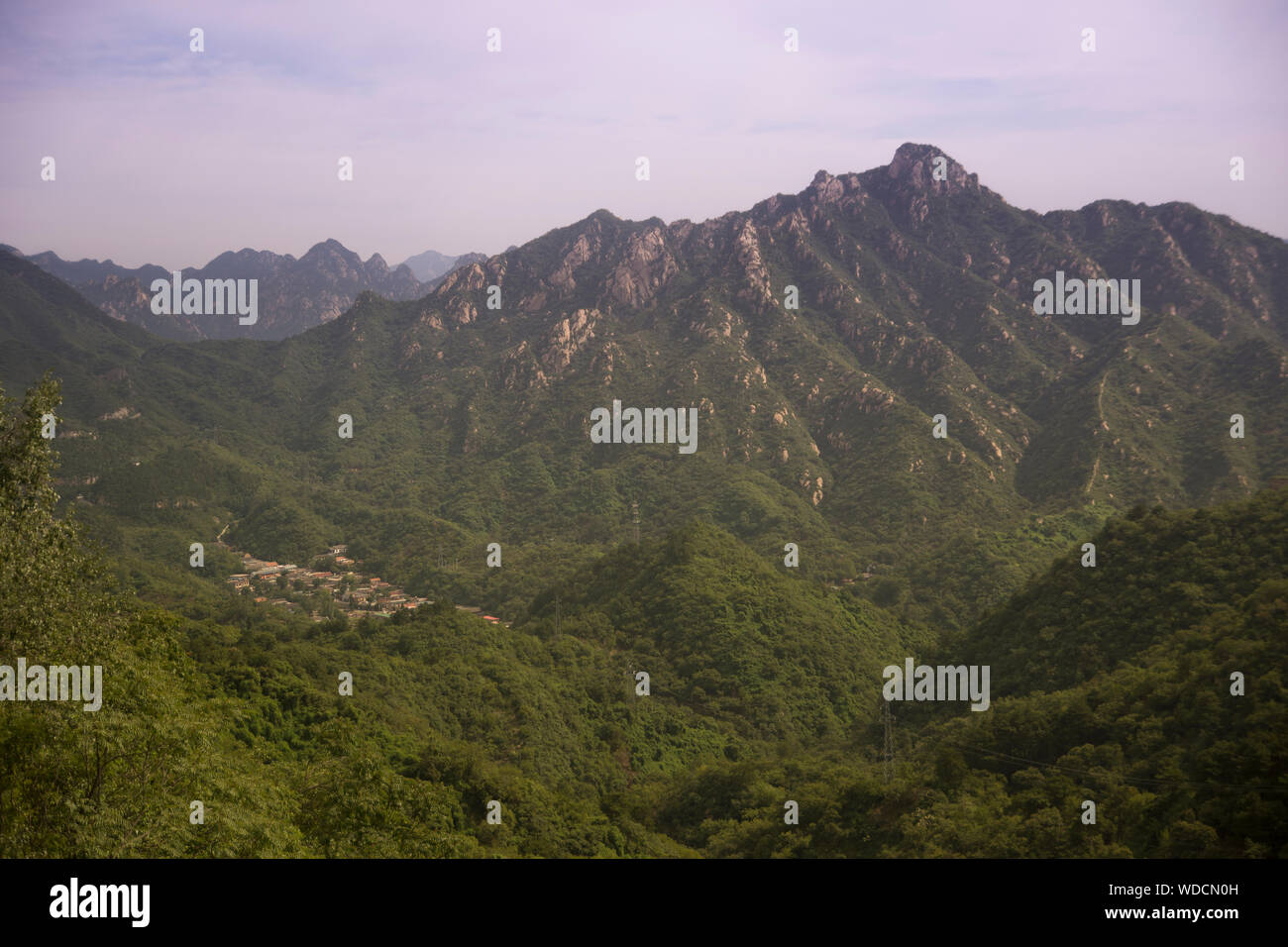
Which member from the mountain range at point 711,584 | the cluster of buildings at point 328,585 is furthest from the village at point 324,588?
the mountain range at point 711,584

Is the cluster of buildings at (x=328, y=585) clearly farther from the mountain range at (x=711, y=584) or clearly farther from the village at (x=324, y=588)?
the mountain range at (x=711, y=584)

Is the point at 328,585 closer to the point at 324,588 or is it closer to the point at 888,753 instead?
the point at 324,588

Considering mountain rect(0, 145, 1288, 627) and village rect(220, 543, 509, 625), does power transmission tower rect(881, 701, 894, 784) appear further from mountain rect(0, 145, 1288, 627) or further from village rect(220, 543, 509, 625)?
village rect(220, 543, 509, 625)

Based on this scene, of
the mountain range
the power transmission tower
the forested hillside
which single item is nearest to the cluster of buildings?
the mountain range
